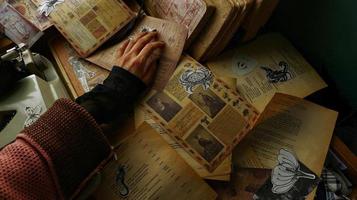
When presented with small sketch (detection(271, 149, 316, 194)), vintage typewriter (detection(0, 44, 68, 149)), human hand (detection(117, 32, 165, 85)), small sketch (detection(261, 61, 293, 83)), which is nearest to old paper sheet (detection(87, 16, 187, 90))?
human hand (detection(117, 32, 165, 85))

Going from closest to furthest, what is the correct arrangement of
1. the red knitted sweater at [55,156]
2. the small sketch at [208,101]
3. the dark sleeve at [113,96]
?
the red knitted sweater at [55,156]
the dark sleeve at [113,96]
the small sketch at [208,101]

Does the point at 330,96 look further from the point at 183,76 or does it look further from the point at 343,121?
the point at 183,76

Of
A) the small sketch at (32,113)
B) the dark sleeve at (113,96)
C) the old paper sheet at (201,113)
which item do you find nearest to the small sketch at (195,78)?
the old paper sheet at (201,113)

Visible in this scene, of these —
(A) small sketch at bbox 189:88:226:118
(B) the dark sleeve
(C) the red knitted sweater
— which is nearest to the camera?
(C) the red knitted sweater

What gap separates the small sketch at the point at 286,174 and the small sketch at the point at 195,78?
0.26 metres

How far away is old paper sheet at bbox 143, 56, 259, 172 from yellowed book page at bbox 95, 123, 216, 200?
45 millimetres

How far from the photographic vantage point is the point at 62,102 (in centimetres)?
70

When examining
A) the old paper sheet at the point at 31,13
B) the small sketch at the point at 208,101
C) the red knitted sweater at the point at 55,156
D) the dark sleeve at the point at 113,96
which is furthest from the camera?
the old paper sheet at the point at 31,13

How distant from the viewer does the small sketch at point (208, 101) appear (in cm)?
91

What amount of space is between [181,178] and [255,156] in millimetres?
196

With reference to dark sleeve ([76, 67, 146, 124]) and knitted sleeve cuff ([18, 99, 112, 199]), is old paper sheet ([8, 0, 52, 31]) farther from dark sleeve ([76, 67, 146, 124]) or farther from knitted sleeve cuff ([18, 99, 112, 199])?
knitted sleeve cuff ([18, 99, 112, 199])

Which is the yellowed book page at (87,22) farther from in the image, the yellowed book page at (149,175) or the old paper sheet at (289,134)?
the old paper sheet at (289,134)

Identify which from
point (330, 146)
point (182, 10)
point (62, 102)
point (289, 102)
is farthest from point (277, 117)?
point (62, 102)

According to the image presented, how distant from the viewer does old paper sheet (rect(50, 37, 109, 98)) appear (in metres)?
0.98
